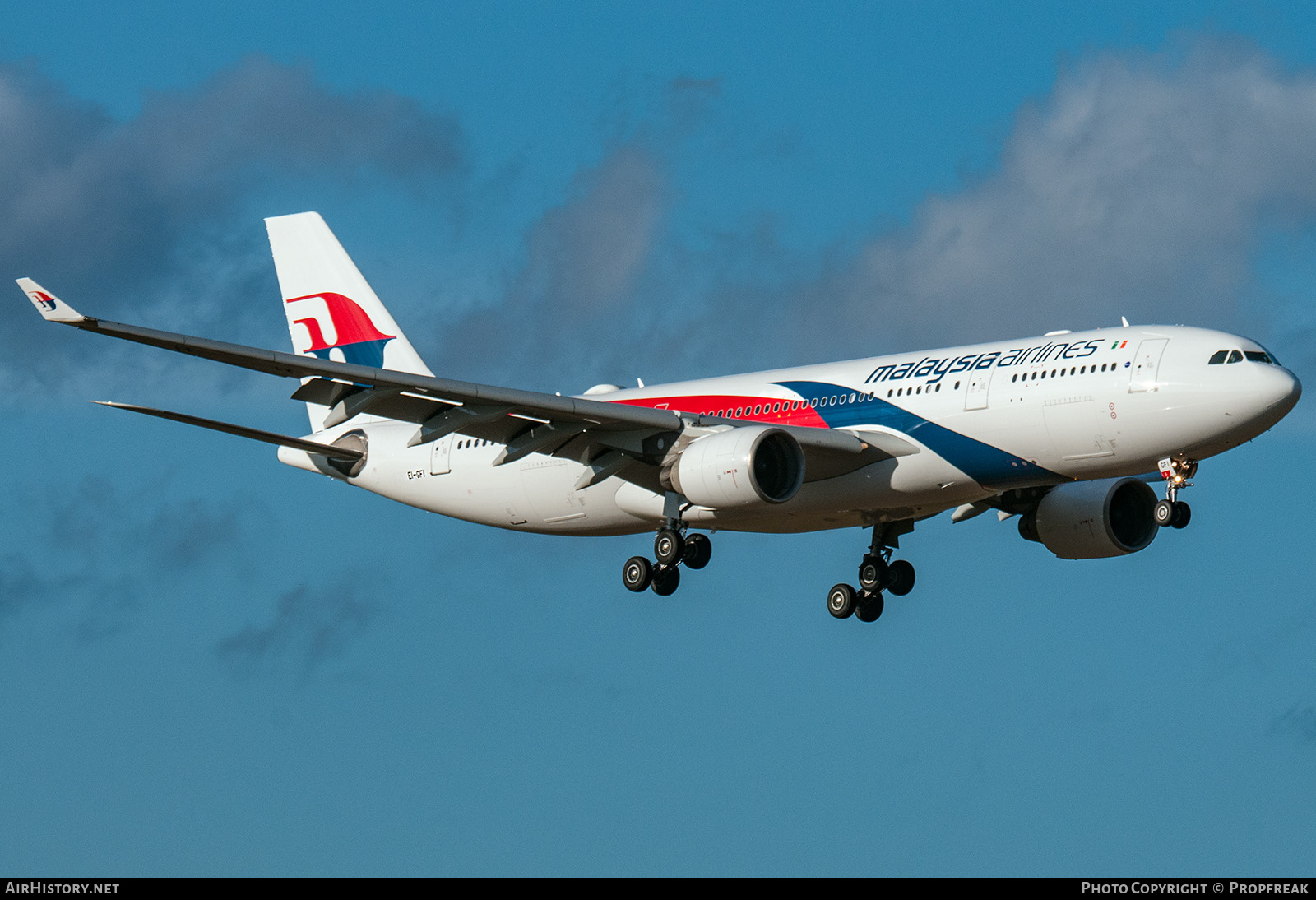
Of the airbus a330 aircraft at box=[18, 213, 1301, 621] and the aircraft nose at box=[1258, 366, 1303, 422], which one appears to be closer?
the aircraft nose at box=[1258, 366, 1303, 422]

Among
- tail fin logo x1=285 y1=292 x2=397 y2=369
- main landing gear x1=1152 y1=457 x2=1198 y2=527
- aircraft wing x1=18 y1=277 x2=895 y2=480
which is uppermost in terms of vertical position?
tail fin logo x1=285 y1=292 x2=397 y2=369

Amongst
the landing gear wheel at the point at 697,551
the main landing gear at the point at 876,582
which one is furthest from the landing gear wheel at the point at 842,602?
the landing gear wheel at the point at 697,551

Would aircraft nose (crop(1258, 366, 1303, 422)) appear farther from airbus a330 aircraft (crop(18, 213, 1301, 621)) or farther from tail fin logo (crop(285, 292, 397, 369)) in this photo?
tail fin logo (crop(285, 292, 397, 369))

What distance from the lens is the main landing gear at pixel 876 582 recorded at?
49375 millimetres

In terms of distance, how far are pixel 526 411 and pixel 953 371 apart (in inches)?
378

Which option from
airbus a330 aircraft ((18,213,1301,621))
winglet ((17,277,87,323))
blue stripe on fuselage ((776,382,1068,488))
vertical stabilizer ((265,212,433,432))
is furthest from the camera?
vertical stabilizer ((265,212,433,432))

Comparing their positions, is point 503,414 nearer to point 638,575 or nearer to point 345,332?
point 638,575

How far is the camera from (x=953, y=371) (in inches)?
1686

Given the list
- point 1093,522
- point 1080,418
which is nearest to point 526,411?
point 1080,418

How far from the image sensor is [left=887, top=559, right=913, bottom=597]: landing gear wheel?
162 feet

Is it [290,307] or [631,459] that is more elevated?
[290,307]

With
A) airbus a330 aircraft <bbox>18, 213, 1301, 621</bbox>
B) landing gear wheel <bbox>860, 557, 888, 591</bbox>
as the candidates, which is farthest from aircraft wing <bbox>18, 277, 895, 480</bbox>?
landing gear wheel <bbox>860, 557, 888, 591</bbox>
